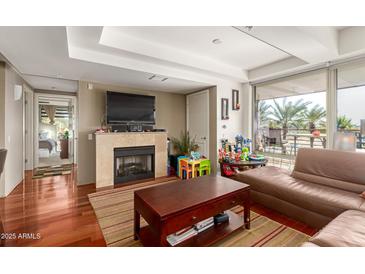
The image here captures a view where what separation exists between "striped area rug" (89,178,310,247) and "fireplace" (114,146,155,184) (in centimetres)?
109

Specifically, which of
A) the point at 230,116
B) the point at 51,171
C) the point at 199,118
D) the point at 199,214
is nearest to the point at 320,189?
the point at 199,214

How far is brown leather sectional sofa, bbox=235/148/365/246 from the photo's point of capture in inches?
58.9

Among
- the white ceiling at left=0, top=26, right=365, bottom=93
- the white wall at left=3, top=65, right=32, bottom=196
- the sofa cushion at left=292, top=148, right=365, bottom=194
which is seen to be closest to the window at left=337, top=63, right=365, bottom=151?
the white ceiling at left=0, top=26, right=365, bottom=93

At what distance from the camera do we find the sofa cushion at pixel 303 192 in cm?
166

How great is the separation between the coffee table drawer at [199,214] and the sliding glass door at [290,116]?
251 cm

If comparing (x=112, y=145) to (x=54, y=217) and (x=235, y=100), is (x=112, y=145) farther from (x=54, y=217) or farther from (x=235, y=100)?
(x=235, y=100)

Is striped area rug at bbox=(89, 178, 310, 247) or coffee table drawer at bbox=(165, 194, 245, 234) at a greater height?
coffee table drawer at bbox=(165, 194, 245, 234)

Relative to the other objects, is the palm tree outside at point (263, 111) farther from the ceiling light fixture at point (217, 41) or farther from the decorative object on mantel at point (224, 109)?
the ceiling light fixture at point (217, 41)

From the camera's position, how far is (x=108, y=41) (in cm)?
228

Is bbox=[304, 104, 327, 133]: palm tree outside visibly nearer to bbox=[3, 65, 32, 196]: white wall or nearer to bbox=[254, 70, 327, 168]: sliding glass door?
bbox=[254, 70, 327, 168]: sliding glass door

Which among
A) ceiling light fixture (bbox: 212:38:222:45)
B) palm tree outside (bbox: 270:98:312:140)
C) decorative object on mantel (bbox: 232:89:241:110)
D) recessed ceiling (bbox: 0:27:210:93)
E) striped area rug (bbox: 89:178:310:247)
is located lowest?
striped area rug (bbox: 89:178:310:247)

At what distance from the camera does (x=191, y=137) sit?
15.3 feet

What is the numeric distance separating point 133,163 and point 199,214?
2737mm
